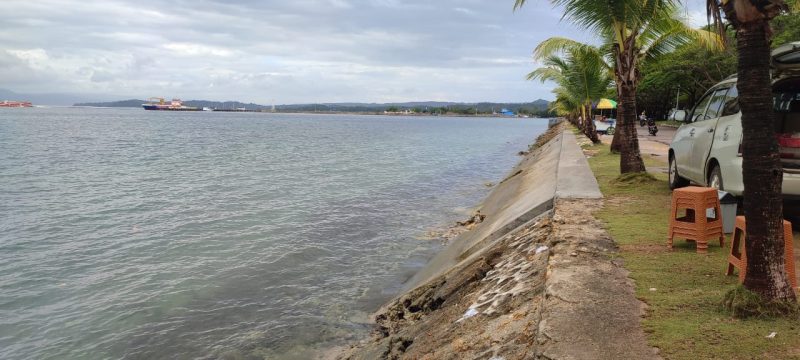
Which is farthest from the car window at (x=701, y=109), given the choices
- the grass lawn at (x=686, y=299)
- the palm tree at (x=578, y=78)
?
the palm tree at (x=578, y=78)

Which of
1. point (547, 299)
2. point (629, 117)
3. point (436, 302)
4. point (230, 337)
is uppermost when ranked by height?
point (629, 117)

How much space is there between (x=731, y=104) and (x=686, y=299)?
14.8 feet

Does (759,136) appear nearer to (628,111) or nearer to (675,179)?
(675,179)

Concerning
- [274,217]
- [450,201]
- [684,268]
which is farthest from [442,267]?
[450,201]

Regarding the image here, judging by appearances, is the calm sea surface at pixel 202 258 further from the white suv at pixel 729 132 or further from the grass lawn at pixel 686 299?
the white suv at pixel 729 132

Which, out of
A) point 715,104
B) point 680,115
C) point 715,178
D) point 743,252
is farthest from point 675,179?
point 743,252

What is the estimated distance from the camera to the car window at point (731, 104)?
7969 millimetres

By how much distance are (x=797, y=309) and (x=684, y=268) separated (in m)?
1.61

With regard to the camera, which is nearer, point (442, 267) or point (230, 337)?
point (230, 337)

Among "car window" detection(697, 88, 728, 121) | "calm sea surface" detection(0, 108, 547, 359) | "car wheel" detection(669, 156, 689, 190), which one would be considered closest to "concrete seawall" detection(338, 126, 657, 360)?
"calm sea surface" detection(0, 108, 547, 359)

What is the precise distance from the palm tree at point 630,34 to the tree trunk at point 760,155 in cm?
859

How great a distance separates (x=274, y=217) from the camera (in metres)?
16.9

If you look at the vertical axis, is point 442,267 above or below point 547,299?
below

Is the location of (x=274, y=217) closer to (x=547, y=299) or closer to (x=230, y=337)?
(x=230, y=337)
